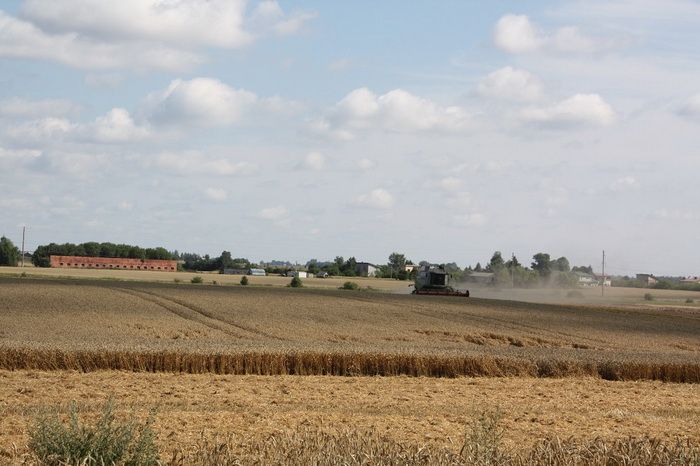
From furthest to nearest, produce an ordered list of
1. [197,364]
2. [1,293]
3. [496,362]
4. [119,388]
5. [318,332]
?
1. [1,293]
2. [318,332]
3. [496,362]
4. [197,364]
5. [119,388]

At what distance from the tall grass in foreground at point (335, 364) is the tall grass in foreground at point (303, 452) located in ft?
36.8

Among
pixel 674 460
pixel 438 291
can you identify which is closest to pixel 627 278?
pixel 438 291

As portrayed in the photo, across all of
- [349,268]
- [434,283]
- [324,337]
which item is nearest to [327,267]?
[349,268]

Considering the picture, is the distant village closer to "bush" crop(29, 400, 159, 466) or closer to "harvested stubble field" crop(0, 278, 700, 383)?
"harvested stubble field" crop(0, 278, 700, 383)

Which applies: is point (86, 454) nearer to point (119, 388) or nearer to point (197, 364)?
point (119, 388)

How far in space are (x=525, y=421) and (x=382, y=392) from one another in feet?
13.6

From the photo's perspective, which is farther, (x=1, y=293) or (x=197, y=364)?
(x=1, y=293)

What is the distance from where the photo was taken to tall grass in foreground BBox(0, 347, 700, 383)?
2139 centimetres

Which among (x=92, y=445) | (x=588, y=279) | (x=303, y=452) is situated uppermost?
(x=588, y=279)

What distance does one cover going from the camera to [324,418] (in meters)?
15.6

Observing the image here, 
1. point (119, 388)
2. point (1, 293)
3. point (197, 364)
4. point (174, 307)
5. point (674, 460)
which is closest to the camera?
point (674, 460)

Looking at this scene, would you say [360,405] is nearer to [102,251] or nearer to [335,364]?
[335,364]

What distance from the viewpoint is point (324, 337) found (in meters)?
32.3

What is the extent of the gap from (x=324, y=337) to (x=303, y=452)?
22.5 metres
